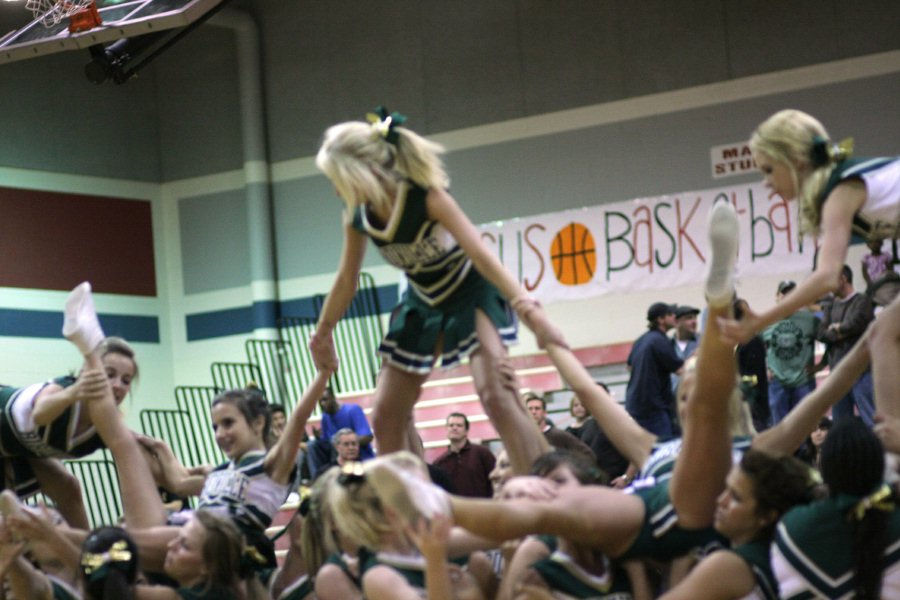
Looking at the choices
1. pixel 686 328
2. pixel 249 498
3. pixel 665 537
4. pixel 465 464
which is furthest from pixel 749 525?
pixel 686 328

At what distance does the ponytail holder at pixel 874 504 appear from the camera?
339 cm

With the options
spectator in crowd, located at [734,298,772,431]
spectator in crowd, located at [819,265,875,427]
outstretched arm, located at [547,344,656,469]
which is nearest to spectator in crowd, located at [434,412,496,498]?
spectator in crowd, located at [734,298,772,431]

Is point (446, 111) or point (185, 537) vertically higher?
point (446, 111)

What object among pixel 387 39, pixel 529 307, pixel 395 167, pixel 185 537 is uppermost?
pixel 387 39

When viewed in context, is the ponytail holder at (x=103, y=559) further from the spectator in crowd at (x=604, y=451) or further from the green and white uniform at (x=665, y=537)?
the spectator in crowd at (x=604, y=451)

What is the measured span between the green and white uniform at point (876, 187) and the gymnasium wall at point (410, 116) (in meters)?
6.99

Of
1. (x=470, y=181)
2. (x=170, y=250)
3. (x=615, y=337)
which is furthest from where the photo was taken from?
(x=170, y=250)

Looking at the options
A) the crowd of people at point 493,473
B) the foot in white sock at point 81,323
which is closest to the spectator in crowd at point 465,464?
the crowd of people at point 493,473

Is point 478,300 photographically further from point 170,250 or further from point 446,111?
point 170,250

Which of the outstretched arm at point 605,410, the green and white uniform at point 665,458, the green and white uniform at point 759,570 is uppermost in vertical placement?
the outstretched arm at point 605,410

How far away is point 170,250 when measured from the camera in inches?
553

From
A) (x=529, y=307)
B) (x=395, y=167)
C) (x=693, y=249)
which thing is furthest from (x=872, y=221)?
(x=693, y=249)

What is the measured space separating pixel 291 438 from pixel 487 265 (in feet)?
4.09

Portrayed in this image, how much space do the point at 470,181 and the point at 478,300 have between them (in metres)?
8.39
